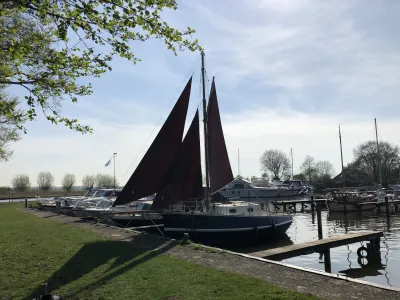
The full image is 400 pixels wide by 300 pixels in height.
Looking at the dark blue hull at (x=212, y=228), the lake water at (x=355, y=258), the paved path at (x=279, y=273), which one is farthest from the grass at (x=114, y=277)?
the lake water at (x=355, y=258)

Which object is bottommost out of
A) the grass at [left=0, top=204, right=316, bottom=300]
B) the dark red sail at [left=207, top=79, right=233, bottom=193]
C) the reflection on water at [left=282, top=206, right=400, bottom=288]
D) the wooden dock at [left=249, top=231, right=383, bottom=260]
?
the reflection on water at [left=282, top=206, right=400, bottom=288]

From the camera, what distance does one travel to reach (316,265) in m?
14.7

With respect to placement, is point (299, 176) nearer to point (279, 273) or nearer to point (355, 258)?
point (355, 258)

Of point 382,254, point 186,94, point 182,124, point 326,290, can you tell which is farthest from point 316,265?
point 186,94

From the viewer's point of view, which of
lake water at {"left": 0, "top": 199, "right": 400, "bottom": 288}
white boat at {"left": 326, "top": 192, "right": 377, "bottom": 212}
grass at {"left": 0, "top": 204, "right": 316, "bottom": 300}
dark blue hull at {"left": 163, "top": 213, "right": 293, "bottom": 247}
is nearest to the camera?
grass at {"left": 0, "top": 204, "right": 316, "bottom": 300}

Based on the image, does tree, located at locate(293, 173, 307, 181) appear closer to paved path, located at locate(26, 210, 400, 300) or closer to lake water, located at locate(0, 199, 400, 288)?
lake water, located at locate(0, 199, 400, 288)

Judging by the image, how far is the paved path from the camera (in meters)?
6.94

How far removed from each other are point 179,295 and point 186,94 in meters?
14.3

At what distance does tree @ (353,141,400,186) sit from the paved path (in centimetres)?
8385

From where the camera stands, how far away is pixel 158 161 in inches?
737

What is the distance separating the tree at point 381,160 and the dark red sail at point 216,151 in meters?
74.7

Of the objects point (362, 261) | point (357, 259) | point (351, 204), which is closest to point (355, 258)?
point (357, 259)

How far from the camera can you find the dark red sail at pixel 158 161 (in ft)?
60.3

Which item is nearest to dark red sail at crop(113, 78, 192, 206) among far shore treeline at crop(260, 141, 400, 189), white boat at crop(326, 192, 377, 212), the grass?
the grass
